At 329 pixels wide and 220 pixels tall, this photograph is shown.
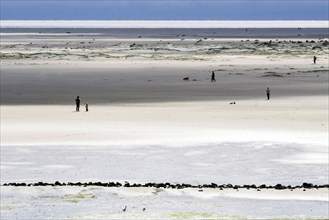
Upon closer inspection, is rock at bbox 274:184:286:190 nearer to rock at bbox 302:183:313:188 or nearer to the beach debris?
the beach debris

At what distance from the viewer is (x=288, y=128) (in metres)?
34.2

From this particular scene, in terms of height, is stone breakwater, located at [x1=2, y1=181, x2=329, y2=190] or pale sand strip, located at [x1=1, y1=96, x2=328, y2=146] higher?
pale sand strip, located at [x1=1, y1=96, x2=328, y2=146]

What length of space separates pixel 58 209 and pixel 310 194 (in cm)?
618

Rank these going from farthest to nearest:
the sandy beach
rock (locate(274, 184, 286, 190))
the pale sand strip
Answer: the pale sand strip < rock (locate(274, 184, 286, 190)) < the sandy beach

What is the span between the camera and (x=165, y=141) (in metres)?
30.7

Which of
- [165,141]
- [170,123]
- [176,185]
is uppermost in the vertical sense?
[170,123]

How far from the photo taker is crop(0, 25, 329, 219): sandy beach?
20.0m

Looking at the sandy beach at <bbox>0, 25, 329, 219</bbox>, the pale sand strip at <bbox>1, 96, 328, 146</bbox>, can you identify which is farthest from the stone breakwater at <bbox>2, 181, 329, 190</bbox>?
the pale sand strip at <bbox>1, 96, 328, 146</bbox>

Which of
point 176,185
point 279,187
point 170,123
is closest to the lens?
point 279,187

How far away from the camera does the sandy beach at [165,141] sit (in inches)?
788

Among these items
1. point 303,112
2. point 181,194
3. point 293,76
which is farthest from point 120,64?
point 181,194

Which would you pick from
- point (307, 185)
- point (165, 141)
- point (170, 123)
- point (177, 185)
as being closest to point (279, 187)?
point (307, 185)

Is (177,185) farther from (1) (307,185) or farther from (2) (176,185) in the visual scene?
(1) (307,185)

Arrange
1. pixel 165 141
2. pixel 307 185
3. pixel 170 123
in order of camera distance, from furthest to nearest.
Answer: pixel 170 123
pixel 165 141
pixel 307 185
